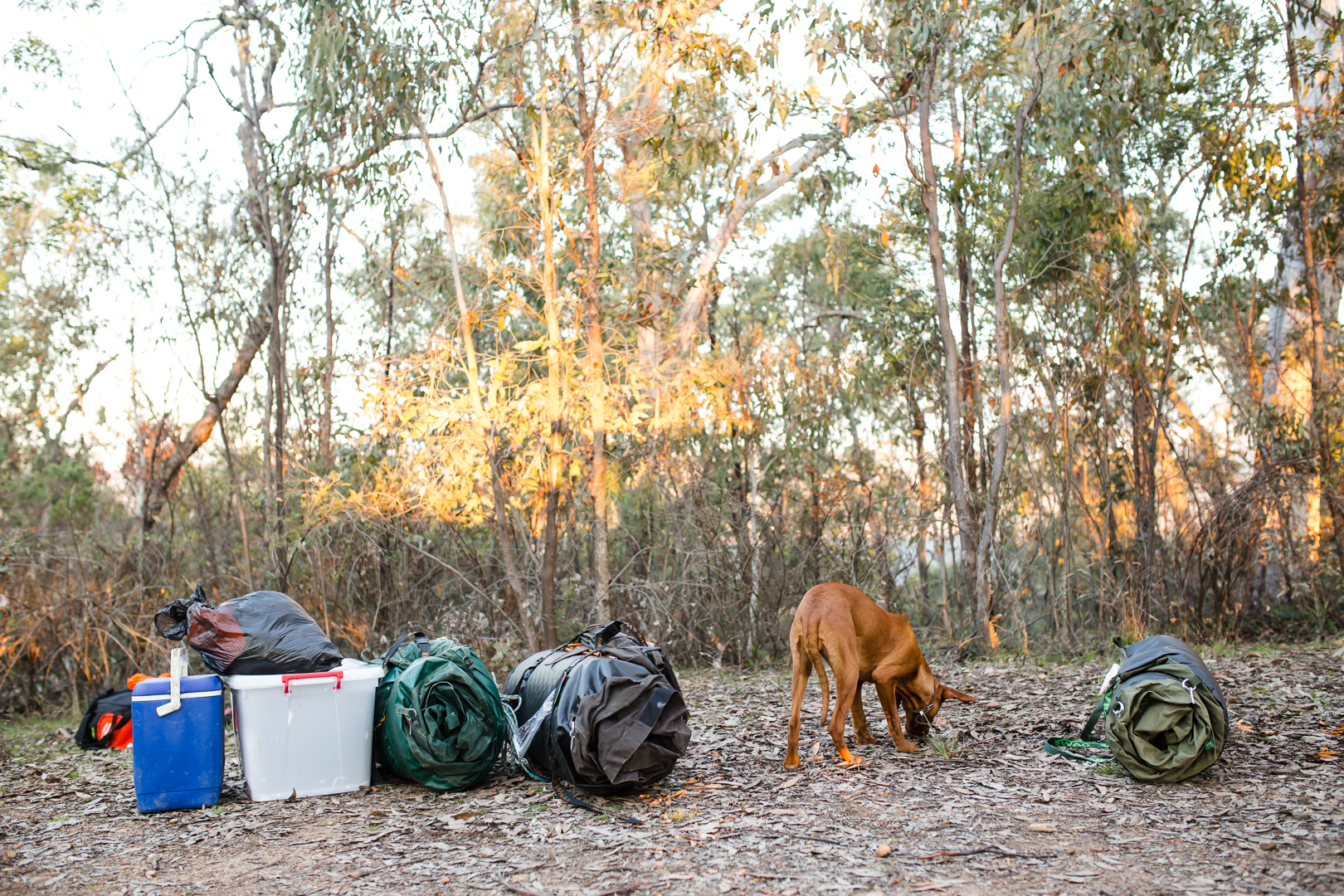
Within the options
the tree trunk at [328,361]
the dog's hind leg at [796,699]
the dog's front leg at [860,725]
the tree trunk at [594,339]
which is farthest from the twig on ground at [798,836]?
the tree trunk at [328,361]

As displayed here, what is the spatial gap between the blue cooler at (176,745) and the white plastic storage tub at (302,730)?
0.47 ft

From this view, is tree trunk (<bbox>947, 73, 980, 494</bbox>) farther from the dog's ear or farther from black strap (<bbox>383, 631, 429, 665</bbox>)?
black strap (<bbox>383, 631, 429, 665</bbox>)

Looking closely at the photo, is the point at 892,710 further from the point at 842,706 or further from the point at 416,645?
the point at 416,645

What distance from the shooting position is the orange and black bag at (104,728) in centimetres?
684

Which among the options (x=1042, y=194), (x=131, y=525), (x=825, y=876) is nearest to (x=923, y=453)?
(x=1042, y=194)

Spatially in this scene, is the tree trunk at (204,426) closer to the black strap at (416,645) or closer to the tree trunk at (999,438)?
the black strap at (416,645)

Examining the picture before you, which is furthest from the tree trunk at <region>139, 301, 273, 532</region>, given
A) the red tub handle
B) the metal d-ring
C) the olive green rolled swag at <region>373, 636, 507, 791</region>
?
the metal d-ring

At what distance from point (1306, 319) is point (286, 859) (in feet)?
36.0

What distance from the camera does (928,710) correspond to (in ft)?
17.3

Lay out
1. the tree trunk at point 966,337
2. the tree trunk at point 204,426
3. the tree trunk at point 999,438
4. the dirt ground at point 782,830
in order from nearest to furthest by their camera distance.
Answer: the dirt ground at point 782,830, the tree trunk at point 999,438, the tree trunk at point 966,337, the tree trunk at point 204,426

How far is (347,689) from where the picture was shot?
16.1ft

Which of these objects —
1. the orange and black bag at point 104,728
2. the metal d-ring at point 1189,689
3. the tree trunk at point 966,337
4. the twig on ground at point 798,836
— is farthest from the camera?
the tree trunk at point 966,337

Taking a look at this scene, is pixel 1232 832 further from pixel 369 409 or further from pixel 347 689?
pixel 369 409

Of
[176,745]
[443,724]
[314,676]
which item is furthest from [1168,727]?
[176,745]
